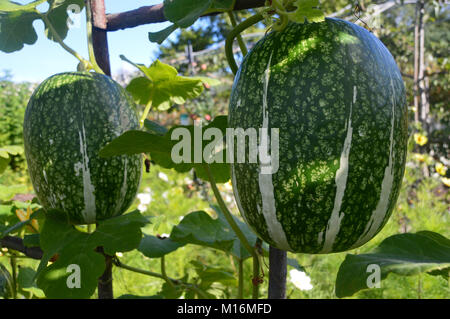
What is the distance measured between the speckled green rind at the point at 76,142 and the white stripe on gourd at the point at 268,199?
441mm

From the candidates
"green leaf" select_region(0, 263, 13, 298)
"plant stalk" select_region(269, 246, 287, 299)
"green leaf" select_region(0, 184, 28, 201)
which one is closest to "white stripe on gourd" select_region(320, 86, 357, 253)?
"plant stalk" select_region(269, 246, 287, 299)

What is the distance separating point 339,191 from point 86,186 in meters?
0.60

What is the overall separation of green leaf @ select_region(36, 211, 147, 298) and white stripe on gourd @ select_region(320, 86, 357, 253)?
477 mm

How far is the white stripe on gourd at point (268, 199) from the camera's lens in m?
0.69

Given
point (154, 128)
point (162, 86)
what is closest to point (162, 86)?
point (162, 86)

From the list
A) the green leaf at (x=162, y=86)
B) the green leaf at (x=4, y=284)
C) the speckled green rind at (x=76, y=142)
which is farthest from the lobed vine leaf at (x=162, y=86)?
the green leaf at (x=4, y=284)

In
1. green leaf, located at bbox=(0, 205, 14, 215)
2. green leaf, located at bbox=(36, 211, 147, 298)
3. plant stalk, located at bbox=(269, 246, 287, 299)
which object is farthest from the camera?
green leaf, located at bbox=(0, 205, 14, 215)

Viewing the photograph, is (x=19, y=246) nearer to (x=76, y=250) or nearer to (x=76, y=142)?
(x=76, y=250)

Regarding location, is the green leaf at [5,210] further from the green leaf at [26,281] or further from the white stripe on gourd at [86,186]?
the white stripe on gourd at [86,186]

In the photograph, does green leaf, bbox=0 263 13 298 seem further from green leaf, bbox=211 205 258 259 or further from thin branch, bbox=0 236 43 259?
green leaf, bbox=211 205 258 259

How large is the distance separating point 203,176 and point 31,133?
46 cm

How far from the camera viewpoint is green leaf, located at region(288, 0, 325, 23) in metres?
0.67
